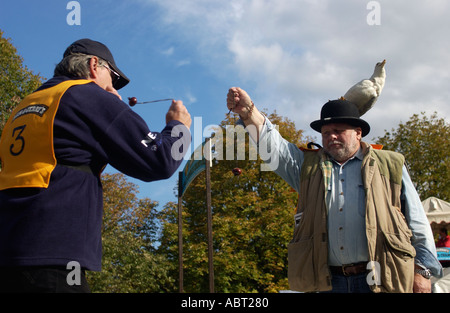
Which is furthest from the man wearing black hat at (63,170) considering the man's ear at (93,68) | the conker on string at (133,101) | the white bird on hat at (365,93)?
the white bird on hat at (365,93)

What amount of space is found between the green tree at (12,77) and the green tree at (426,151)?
19770mm

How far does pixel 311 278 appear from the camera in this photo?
3.42 meters

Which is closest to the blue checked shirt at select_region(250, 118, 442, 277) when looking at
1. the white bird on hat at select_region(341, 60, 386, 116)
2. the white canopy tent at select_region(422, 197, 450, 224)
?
the white bird on hat at select_region(341, 60, 386, 116)

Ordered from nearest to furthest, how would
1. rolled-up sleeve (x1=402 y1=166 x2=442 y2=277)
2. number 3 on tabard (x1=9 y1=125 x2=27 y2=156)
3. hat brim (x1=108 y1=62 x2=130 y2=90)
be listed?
number 3 on tabard (x1=9 y1=125 x2=27 y2=156)
hat brim (x1=108 y1=62 x2=130 y2=90)
rolled-up sleeve (x1=402 y1=166 x2=442 y2=277)

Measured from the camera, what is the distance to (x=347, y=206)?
3570 mm

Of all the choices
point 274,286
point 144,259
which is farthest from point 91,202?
point 144,259

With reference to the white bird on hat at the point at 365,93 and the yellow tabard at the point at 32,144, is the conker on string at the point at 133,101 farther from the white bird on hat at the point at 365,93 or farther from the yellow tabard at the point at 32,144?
the white bird on hat at the point at 365,93

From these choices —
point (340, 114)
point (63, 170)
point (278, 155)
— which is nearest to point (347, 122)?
point (340, 114)

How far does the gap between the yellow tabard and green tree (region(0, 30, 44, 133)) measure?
19.3m

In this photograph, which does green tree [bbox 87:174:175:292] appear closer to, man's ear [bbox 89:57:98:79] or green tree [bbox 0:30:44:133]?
green tree [bbox 0:30:44:133]

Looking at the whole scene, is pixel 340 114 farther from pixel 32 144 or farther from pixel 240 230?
pixel 240 230

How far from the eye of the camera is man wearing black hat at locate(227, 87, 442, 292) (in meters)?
3.38

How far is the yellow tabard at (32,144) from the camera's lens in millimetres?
2178
